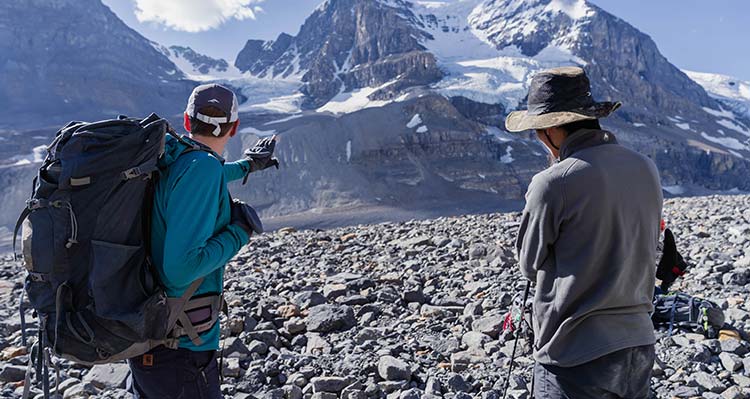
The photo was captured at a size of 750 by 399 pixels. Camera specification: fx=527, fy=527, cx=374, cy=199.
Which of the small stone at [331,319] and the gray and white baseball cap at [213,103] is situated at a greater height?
the gray and white baseball cap at [213,103]

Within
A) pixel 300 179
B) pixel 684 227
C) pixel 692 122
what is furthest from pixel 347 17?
pixel 684 227

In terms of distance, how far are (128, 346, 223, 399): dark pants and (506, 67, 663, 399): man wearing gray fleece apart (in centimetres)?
136

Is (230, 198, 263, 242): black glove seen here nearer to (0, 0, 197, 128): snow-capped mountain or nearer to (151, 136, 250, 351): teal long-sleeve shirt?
(151, 136, 250, 351): teal long-sleeve shirt

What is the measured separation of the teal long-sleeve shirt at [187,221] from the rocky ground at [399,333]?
225 cm

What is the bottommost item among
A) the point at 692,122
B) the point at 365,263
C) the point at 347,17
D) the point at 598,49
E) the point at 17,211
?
the point at 17,211

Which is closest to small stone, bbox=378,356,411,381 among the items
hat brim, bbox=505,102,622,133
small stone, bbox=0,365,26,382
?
hat brim, bbox=505,102,622,133

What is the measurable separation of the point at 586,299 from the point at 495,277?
17.7ft

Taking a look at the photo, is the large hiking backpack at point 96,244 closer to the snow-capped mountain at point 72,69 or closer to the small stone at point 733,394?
the small stone at point 733,394

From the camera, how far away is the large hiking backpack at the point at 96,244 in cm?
191

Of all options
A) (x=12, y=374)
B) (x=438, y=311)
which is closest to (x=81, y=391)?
(x=12, y=374)

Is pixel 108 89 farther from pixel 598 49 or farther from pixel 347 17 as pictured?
pixel 598 49

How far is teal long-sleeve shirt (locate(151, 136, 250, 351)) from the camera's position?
6.29 feet

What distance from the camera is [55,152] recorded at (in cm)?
196

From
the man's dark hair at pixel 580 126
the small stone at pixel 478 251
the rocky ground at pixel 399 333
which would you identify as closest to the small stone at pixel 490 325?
the rocky ground at pixel 399 333
